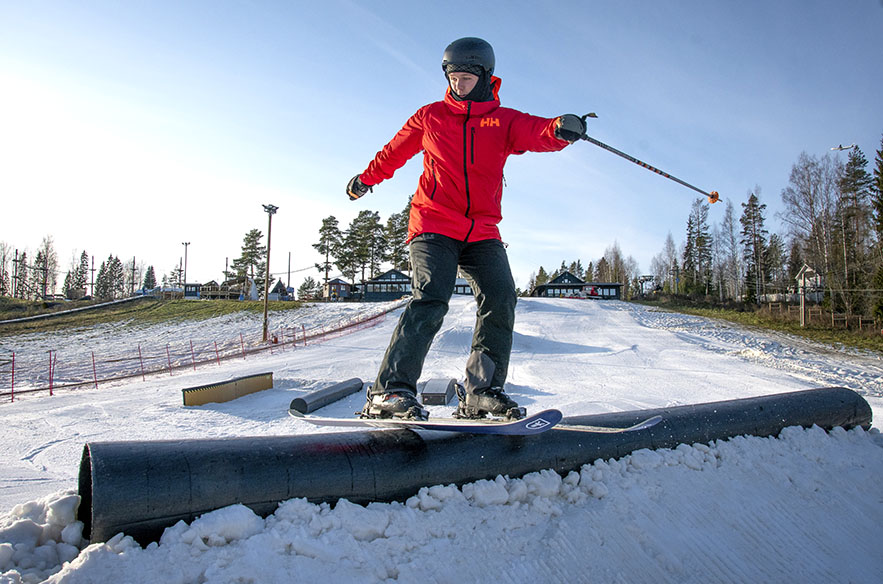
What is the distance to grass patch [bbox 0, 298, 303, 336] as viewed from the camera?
1323 inches

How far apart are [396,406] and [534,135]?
5.47ft

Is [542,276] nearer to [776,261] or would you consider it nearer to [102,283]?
[776,261]

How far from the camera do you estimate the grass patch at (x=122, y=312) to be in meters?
33.6

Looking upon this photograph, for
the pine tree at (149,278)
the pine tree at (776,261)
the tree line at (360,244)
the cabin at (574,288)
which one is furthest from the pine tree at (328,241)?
the pine tree at (149,278)

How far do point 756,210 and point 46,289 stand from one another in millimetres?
90826

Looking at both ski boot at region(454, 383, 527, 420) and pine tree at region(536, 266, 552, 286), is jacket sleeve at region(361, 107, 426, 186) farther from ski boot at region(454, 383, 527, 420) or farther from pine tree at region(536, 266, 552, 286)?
pine tree at region(536, 266, 552, 286)

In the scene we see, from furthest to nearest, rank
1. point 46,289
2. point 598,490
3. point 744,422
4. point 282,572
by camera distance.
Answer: point 46,289
point 744,422
point 598,490
point 282,572

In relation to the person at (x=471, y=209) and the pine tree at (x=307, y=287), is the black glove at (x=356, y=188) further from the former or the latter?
the pine tree at (x=307, y=287)

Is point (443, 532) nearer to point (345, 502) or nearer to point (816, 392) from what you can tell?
point (345, 502)

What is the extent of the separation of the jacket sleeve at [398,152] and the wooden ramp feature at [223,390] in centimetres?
483

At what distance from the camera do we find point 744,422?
9.91ft

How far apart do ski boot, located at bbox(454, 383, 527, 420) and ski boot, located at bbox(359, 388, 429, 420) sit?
0.35 m

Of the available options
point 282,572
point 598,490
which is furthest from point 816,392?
point 282,572

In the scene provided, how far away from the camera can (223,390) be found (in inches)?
272
